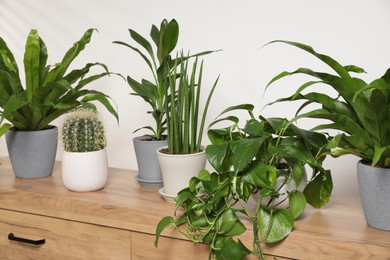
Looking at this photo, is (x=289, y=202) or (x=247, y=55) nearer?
(x=289, y=202)

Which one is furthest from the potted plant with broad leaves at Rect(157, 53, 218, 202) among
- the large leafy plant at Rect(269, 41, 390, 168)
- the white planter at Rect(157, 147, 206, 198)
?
the large leafy plant at Rect(269, 41, 390, 168)

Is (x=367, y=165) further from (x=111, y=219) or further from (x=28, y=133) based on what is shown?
(x=28, y=133)

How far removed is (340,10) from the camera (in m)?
1.49

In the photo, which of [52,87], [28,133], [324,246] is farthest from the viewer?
[28,133]

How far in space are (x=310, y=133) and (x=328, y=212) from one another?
239mm

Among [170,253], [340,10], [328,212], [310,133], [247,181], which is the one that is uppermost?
[340,10]

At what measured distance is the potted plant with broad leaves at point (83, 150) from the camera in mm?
1431

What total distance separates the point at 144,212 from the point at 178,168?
14 centimetres

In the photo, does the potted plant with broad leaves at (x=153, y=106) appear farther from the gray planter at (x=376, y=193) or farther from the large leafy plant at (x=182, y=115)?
the gray planter at (x=376, y=193)

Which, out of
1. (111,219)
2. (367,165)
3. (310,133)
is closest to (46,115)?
(111,219)

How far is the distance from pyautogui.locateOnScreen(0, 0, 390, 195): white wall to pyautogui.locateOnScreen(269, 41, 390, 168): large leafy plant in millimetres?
432

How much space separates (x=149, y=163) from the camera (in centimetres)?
147

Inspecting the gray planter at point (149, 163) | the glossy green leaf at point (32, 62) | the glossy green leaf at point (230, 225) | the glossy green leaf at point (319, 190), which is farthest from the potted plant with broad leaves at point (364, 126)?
the glossy green leaf at point (32, 62)

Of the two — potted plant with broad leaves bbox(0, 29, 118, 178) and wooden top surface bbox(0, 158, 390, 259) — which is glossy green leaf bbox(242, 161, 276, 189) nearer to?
wooden top surface bbox(0, 158, 390, 259)
